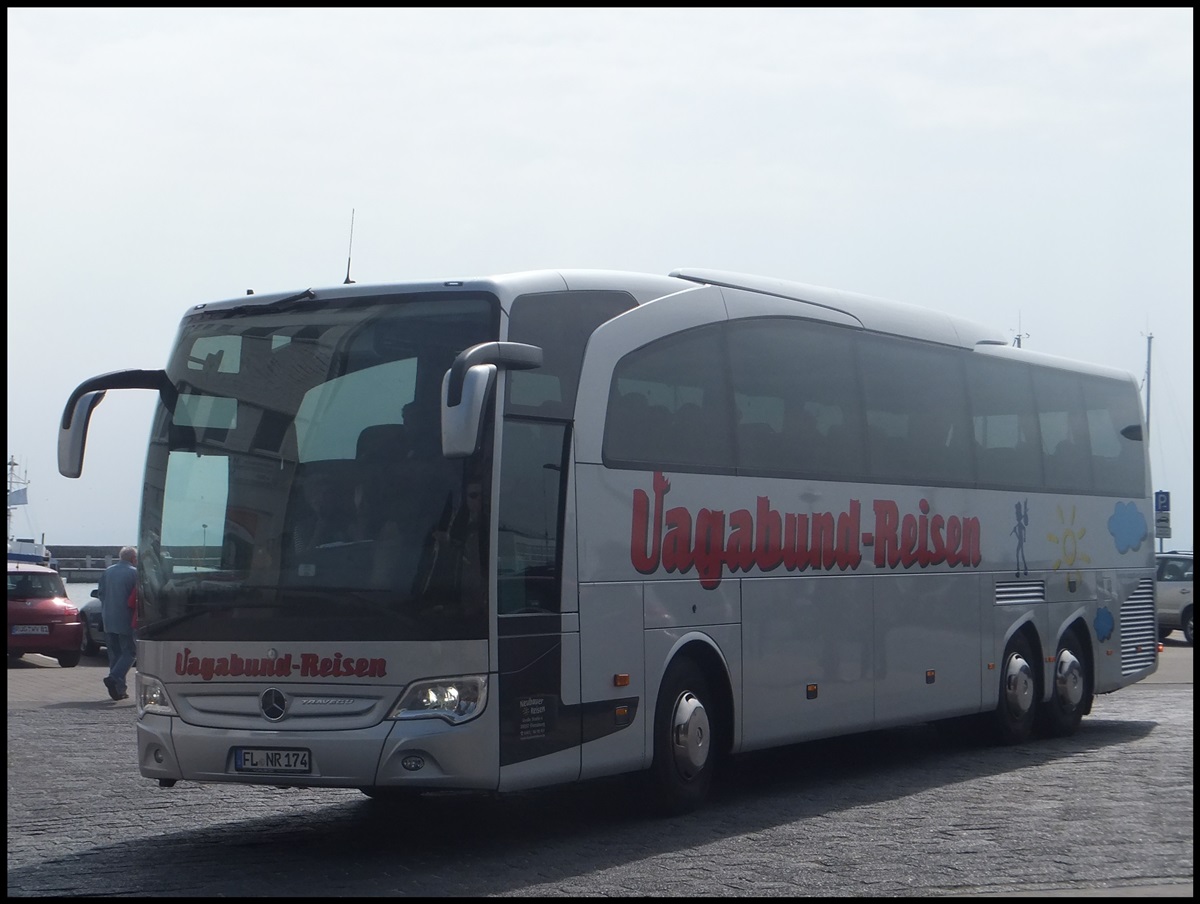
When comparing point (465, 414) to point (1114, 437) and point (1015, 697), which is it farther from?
point (1114, 437)

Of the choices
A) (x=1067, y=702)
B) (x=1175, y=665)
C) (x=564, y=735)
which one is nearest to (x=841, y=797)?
(x=564, y=735)

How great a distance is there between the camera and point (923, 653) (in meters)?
14.5

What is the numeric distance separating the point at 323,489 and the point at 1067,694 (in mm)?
A: 9770

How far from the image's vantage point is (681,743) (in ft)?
37.2

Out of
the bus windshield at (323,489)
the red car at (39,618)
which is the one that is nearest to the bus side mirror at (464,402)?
the bus windshield at (323,489)

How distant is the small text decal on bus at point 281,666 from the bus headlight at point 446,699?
0.22 meters

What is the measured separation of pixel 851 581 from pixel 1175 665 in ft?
62.3

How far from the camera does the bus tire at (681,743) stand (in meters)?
11.1

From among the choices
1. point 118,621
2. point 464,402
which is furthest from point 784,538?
point 118,621

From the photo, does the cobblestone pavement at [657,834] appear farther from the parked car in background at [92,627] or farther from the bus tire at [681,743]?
the parked car in background at [92,627]

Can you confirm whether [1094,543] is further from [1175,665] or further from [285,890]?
[1175,665]

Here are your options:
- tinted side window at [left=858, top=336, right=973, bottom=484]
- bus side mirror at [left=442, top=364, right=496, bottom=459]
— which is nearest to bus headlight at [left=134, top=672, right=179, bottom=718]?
bus side mirror at [left=442, top=364, right=496, bottom=459]

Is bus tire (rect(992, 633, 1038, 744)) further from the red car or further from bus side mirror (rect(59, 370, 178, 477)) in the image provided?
the red car

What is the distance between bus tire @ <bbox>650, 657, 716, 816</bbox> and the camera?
11.1m
